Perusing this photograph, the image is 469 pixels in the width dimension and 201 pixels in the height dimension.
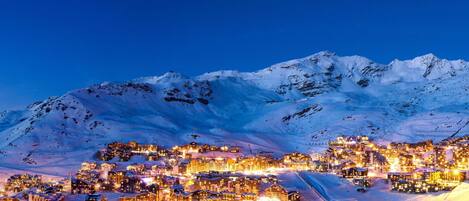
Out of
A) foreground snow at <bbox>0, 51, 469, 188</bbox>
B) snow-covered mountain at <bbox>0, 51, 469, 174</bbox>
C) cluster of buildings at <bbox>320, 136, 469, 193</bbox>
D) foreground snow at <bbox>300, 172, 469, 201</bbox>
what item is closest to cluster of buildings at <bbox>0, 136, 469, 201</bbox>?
cluster of buildings at <bbox>320, 136, 469, 193</bbox>

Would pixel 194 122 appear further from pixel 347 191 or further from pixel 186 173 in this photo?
pixel 347 191

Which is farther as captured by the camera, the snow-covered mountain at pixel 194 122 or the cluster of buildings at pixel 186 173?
the snow-covered mountain at pixel 194 122

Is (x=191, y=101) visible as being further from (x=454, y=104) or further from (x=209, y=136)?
(x=454, y=104)

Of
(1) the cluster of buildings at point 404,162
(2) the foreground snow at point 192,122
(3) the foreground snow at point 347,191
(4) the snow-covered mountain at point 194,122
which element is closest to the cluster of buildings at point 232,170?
(1) the cluster of buildings at point 404,162

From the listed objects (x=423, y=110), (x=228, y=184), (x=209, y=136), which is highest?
(x=423, y=110)

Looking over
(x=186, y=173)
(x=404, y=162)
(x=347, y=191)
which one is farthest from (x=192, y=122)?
(x=347, y=191)

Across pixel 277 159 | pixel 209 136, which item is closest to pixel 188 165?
pixel 277 159

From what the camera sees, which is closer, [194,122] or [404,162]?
[404,162]

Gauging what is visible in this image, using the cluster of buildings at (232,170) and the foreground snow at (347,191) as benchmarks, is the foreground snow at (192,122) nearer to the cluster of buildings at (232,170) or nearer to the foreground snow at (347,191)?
the cluster of buildings at (232,170)
